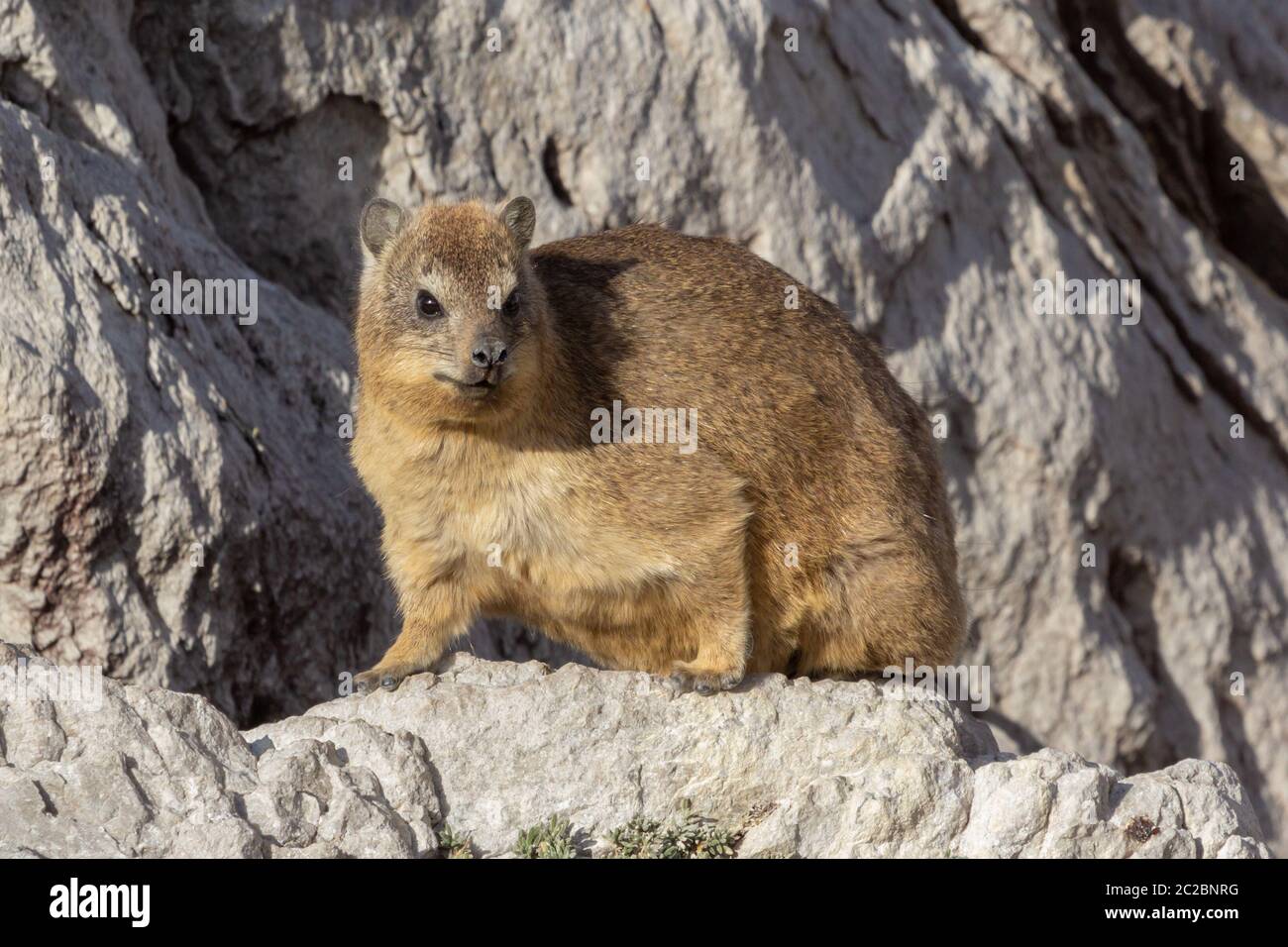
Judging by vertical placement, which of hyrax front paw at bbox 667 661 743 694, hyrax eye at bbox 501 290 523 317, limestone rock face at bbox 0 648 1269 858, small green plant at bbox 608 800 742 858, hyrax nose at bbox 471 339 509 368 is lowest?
small green plant at bbox 608 800 742 858

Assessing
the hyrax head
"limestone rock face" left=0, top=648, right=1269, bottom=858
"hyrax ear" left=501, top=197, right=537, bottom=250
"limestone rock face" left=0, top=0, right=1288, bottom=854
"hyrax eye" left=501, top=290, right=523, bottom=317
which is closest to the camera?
"limestone rock face" left=0, top=648, right=1269, bottom=858

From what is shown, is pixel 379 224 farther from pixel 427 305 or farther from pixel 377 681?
pixel 377 681

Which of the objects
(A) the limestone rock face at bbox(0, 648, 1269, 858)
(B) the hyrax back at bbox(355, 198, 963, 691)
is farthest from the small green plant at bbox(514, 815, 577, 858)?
(B) the hyrax back at bbox(355, 198, 963, 691)

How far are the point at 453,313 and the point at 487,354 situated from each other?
423mm

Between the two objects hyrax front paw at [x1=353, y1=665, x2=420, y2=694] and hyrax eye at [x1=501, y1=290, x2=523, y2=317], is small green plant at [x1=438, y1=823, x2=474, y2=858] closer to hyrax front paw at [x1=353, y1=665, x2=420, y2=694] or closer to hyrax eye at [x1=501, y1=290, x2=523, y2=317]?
hyrax front paw at [x1=353, y1=665, x2=420, y2=694]

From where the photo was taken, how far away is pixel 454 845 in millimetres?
7430

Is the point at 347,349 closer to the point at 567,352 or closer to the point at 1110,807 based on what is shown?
the point at 567,352

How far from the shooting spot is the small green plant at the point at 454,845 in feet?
24.3

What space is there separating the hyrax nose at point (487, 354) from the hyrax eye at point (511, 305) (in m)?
0.33

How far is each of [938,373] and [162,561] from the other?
6390mm

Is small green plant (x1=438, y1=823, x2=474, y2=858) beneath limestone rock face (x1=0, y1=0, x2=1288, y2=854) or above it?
beneath

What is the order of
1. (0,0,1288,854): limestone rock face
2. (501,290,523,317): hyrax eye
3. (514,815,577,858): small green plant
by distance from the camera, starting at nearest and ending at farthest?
(514,815,577,858): small green plant
(501,290,523,317): hyrax eye
(0,0,1288,854): limestone rock face

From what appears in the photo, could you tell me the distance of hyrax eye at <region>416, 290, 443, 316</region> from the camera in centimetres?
816

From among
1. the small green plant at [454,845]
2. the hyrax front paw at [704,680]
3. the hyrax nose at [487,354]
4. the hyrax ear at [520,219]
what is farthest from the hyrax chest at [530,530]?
the small green plant at [454,845]
